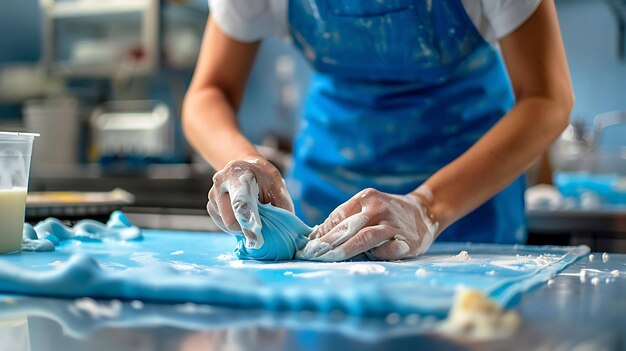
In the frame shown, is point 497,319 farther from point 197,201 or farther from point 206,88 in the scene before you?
point 197,201

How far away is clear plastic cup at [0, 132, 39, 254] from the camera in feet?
3.19

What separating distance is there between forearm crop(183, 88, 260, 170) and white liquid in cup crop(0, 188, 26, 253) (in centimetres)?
37

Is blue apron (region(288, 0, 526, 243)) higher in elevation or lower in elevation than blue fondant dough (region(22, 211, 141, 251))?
higher

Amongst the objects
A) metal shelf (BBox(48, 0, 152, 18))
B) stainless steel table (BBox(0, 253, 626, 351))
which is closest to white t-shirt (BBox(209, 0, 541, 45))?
stainless steel table (BBox(0, 253, 626, 351))

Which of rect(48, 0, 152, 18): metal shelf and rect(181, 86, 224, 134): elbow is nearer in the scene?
rect(181, 86, 224, 134): elbow

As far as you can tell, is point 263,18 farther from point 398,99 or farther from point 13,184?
point 13,184

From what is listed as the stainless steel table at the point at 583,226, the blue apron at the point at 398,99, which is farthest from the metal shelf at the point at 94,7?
the blue apron at the point at 398,99

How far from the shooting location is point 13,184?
1.00 meters

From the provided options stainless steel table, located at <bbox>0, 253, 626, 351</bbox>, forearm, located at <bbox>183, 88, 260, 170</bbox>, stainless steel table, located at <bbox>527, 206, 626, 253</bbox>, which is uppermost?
forearm, located at <bbox>183, 88, 260, 170</bbox>

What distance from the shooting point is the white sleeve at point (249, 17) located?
1.44 meters

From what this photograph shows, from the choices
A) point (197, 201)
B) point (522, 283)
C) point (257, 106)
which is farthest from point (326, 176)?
point (257, 106)

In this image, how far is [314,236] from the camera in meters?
0.98

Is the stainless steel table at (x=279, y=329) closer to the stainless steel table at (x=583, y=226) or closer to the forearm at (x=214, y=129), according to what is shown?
the forearm at (x=214, y=129)

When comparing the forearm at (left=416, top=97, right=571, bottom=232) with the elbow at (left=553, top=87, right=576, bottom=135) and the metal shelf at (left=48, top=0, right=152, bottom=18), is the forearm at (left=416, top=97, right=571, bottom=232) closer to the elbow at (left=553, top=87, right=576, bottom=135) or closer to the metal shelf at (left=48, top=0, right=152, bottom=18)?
the elbow at (left=553, top=87, right=576, bottom=135)
